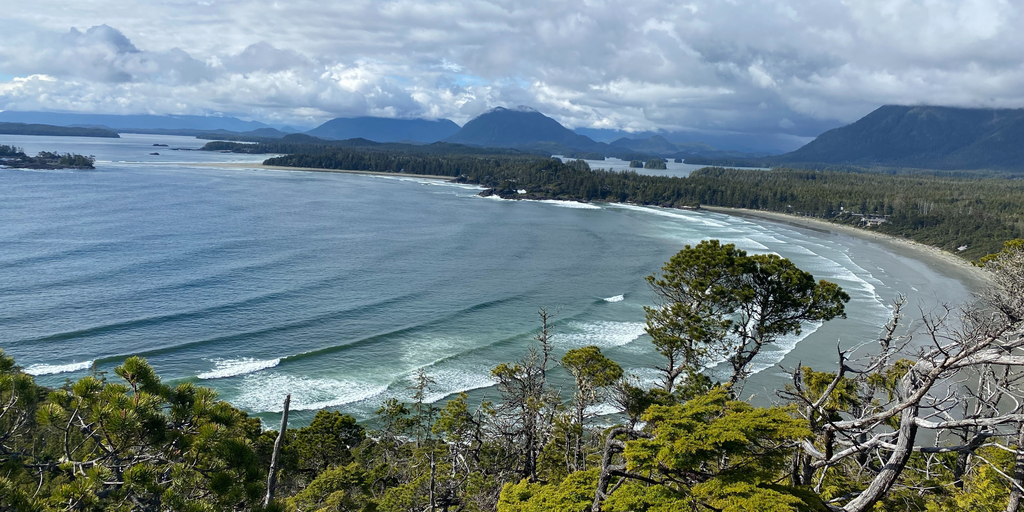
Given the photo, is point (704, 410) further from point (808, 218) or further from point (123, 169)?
point (123, 169)

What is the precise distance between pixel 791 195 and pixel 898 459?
13061 centimetres

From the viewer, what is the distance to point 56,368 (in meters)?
26.3

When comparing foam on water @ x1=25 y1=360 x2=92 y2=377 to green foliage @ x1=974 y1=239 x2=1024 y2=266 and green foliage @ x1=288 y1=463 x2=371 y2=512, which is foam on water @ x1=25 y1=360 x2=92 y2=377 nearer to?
green foliage @ x1=288 y1=463 x2=371 y2=512

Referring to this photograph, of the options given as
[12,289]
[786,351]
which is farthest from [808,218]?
[12,289]

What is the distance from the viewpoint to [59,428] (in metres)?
6.05

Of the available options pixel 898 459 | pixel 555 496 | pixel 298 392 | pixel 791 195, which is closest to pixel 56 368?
pixel 298 392

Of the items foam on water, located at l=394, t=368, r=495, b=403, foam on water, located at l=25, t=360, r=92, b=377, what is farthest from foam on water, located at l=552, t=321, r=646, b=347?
foam on water, located at l=25, t=360, r=92, b=377

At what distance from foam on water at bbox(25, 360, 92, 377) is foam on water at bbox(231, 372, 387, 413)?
23.1 feet

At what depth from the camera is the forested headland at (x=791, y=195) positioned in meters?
84.9

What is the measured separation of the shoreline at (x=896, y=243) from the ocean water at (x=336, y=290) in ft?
7.81

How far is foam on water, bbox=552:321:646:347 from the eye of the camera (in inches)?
1293

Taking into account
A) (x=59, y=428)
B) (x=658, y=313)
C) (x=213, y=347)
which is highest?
(x=59, y=428)

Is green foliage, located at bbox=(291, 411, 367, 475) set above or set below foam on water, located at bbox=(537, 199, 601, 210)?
below

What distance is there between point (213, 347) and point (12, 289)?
1729cm
